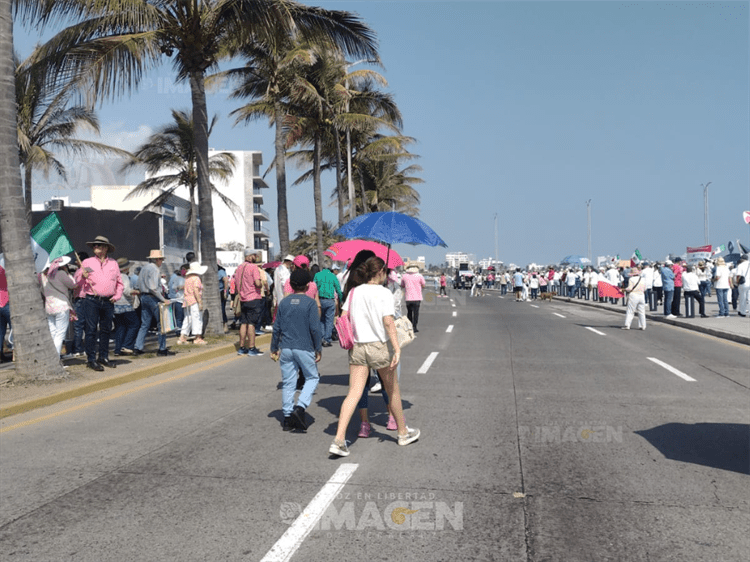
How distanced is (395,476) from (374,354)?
117cm

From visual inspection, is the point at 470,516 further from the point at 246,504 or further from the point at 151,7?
the point at 151,7

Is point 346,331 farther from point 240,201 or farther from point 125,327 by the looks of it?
point 240,201

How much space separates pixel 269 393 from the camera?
→ 30.5 feet

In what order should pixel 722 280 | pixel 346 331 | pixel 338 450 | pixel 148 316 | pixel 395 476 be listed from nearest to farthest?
pixel 395 476
pixel 338 450
pixel 346 331
pixel 148 316
pixel 722 280

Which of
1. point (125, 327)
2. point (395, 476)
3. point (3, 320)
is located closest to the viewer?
point (395, 476)

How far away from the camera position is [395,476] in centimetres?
548

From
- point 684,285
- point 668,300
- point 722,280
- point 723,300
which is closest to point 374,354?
point 684,285

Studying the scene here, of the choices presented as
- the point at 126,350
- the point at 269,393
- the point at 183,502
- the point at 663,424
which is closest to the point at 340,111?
the point at 126,350

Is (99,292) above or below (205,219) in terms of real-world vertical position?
below

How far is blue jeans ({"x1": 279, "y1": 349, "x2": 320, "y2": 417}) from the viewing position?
7098 millimetres

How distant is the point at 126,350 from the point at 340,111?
21.3 m

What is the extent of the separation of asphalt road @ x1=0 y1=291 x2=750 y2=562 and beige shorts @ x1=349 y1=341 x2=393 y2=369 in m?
0.79

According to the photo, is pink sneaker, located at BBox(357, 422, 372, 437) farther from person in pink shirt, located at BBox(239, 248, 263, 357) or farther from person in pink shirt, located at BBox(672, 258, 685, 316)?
person in pink shirt, located at BBox(672, 258, 685, 316)


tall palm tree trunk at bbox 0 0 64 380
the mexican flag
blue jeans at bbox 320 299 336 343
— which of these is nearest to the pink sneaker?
tall palm tree trunk at bbox 0 0 64 380
